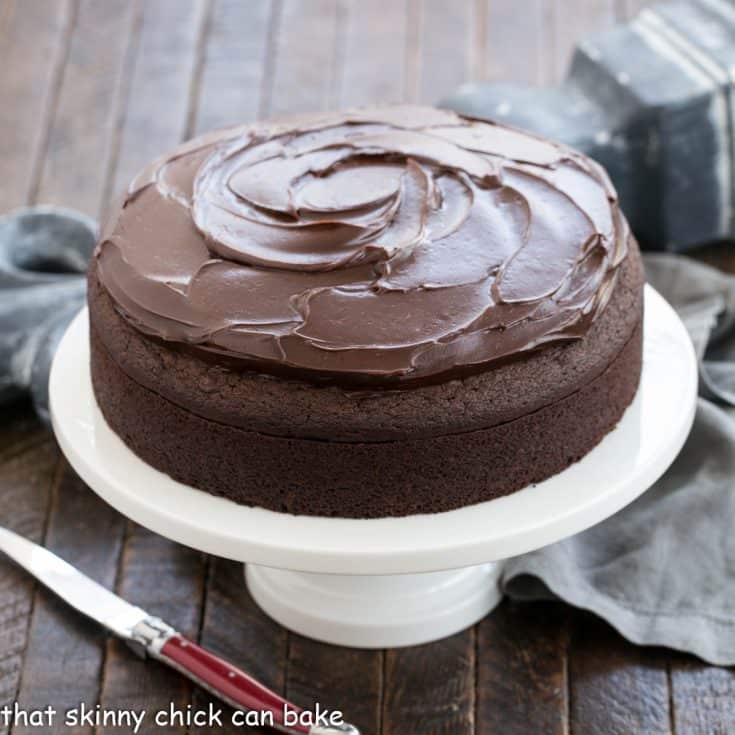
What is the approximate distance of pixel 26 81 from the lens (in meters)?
3.36

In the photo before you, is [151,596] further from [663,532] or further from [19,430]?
[663,532]

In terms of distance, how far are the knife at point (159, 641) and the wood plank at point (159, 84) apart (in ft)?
3.99

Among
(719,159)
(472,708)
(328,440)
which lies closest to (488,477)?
(328,440)

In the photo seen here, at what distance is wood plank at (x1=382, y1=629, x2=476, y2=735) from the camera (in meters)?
1.85

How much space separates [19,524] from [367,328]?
918 mm

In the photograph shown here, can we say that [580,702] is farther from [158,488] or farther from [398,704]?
[158,488]

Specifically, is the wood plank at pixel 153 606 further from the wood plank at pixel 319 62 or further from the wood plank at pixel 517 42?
the wood plank at pixel 517 42

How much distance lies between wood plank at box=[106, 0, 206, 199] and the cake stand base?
1358 mm

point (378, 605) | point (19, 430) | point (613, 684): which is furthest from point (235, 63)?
point (613, 684)

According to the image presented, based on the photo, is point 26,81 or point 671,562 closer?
point 671,562

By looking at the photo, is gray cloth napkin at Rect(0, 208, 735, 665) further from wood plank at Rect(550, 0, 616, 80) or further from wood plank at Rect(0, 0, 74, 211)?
wood plank at Rect(550, 0, 616, 80)

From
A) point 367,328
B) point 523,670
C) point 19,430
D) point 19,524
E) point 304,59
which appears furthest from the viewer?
point 304,59

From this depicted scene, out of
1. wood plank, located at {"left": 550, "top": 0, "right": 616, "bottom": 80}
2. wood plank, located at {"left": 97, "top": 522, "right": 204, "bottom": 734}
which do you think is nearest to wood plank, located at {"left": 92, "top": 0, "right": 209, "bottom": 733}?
wood plank, located at {"left": 97, "top": 522, "right": 204, "bottom": 734}

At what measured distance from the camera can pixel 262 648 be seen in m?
1.98
